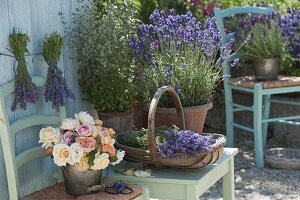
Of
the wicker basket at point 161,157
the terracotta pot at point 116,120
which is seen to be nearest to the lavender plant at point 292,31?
the terracotta pot at point 116,120

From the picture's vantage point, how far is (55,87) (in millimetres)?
2908

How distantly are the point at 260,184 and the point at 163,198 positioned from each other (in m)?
1.94


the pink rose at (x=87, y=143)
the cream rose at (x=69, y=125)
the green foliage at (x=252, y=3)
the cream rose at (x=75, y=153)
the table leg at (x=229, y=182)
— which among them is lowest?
the table leg at (x=229, y=182)

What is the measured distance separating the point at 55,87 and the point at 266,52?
7.98 feet

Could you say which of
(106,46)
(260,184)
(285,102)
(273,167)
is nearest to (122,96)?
(106,46)

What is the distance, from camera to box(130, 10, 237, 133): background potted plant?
133 inches

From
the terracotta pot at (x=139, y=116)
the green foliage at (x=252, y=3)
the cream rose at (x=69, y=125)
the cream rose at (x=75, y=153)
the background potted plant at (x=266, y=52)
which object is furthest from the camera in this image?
the green foliage at (x=252, y=3)

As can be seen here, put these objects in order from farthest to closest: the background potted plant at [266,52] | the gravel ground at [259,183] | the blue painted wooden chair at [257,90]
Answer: the background potted plant at [266,52], the blue painted wooden chair at [257,90], the gravel ground at [259,183]

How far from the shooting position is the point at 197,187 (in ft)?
9.07

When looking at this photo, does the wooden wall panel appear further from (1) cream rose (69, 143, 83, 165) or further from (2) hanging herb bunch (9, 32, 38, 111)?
(1) cream rose (69, 143, 83, 165)

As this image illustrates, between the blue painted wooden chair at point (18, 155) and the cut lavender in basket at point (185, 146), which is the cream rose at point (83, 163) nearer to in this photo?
the blue painted wooden chair at point (18, 155)

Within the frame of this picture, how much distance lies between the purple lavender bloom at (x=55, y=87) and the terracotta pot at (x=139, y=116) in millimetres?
764

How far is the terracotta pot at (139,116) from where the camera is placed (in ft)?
12.0

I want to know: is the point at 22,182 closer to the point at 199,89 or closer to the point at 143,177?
the point at 143,177
